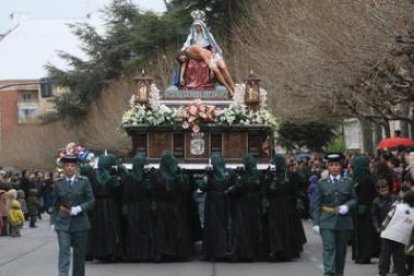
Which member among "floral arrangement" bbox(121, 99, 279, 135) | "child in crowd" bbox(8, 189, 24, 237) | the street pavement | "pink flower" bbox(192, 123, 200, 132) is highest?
"floral arrangement" bbox(121, 99, 279, 135)

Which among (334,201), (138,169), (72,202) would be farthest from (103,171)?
(334,201)

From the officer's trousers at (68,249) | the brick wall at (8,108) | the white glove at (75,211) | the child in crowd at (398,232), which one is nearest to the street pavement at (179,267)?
the child in crowd at (398,232)

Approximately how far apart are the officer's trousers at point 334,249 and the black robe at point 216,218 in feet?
13.6

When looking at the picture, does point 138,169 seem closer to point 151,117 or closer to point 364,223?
point 151,117

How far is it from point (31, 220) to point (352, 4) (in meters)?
13.9

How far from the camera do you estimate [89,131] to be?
58781mm

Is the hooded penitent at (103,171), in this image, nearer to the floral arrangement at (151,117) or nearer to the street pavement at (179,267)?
the street pavement at (179,267)

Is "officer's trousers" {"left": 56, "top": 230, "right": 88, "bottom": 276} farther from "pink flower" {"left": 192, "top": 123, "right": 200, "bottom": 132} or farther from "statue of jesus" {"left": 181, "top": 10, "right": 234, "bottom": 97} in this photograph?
"statue of jesus" {"left": 181, "top": 10, "right": 234, "bottom": 97}

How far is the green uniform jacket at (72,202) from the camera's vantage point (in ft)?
45.4

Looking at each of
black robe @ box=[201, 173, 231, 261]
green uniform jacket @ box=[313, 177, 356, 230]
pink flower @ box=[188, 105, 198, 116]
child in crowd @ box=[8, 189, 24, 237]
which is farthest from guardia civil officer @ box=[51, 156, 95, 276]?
child in crowd @ box=[8, 189, 24, 237]

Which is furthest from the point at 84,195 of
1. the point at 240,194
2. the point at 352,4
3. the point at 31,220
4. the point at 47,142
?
the point at 47,142

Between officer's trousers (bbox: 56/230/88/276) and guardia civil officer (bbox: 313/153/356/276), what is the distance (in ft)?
10.7

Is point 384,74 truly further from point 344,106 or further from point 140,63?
point 140,63

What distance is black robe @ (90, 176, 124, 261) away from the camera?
59.3 ft
